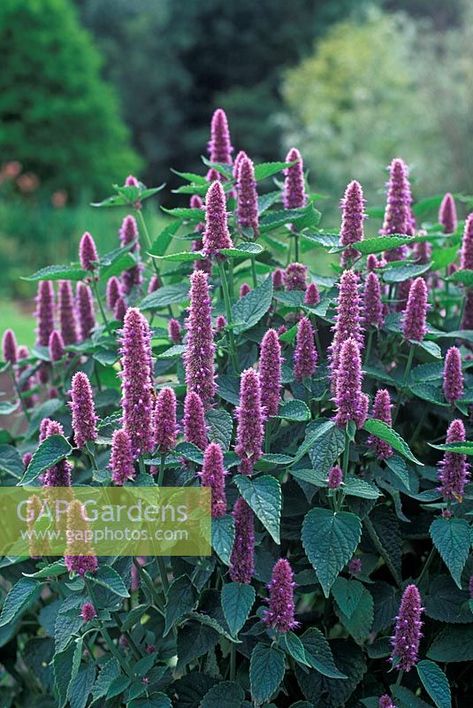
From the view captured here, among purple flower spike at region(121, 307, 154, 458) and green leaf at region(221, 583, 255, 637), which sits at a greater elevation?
purple flower spike at region(121, 307, 154, 458)

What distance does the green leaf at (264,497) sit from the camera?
1.43 meters

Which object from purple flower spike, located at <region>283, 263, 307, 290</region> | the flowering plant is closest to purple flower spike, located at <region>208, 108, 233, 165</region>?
the flowering plant

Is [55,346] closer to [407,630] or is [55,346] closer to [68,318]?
[68,318]

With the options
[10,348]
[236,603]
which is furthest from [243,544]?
[10,348]

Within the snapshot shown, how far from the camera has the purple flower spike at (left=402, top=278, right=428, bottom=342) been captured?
1797 millimetres

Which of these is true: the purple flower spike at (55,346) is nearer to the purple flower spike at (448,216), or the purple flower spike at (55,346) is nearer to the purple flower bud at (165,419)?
the purple flower bud at (165,419)

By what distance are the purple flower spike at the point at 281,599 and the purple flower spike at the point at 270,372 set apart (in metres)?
0.27

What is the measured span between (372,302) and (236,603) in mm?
694

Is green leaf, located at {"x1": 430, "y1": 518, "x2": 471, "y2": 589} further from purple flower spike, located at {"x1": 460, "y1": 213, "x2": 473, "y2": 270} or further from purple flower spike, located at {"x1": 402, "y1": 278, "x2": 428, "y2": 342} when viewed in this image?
purple flower spike, located at {"x1": 460, "y1": 213, "x2": 473, "y2": 270}

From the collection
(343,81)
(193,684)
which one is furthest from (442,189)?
(193,684)

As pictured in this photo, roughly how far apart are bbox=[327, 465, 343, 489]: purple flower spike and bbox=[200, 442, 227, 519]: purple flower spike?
0.64 feet

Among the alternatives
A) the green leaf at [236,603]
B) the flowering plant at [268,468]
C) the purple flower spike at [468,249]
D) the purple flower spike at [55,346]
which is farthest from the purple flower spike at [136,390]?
the purple flower spike at [468,249]

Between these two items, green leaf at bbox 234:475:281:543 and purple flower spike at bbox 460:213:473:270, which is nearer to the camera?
green leaf at bbox 234:475:281:543

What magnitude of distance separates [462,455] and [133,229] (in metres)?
0.99
